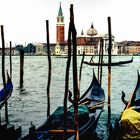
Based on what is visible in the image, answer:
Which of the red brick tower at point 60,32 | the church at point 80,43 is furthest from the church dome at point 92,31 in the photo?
the red brick tower at point 60,32

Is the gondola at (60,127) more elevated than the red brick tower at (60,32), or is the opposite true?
the red brick tower at (60,32)

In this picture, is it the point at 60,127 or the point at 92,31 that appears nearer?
the point at 60,127

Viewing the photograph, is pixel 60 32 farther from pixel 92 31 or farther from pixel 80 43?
pixel 92 31

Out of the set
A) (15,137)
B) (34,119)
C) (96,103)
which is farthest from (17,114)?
(15,137)

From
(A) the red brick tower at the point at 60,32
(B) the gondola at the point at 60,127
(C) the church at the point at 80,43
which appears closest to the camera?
(B) the gondola at the point at 60,127

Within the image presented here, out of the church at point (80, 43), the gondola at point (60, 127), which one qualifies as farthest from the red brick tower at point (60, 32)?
the gondola at point (60, 127)

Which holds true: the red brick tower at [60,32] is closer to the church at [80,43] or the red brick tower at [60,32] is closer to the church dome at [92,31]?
the church at [80,43]

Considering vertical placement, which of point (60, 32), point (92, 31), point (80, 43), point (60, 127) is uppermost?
point (92, 31)

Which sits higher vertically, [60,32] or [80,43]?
[60,32]

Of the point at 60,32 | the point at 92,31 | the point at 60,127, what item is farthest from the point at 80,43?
the point at 60,127

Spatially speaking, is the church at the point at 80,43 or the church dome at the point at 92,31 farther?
the church dome at the point at 92,31

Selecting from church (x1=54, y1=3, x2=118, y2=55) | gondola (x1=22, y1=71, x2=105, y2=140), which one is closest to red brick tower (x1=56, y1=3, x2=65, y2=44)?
church (x1=54, y1=3, x2=118, y2=55)

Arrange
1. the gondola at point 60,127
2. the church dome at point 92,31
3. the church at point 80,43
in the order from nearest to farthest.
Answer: the gondola at point 60,127, the church at point 80,43, the church dome at point 92,31

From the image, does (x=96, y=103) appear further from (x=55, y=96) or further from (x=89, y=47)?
(x=89, y=47)
